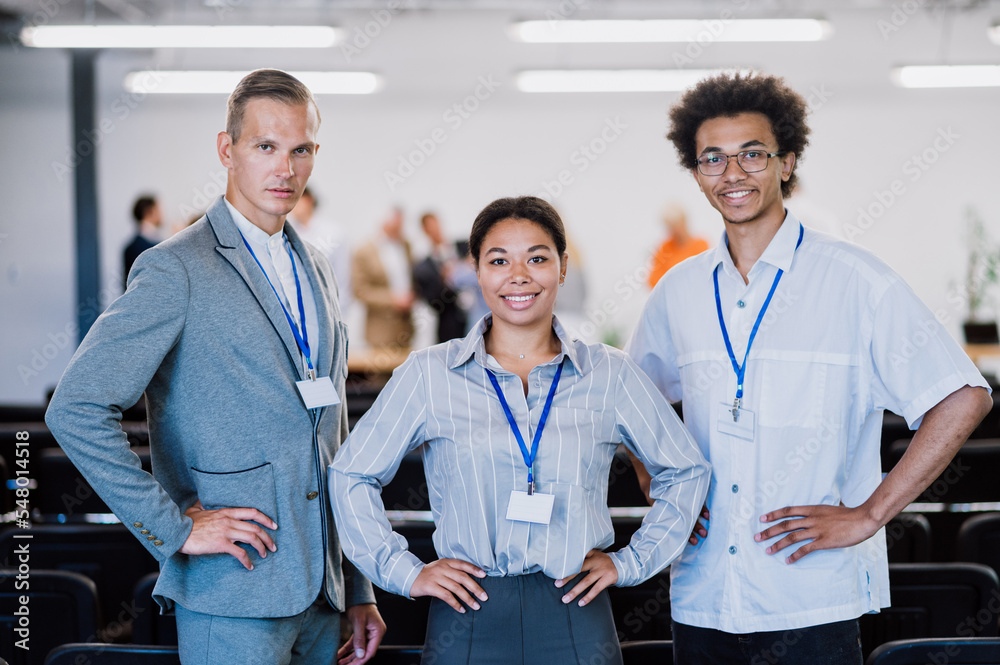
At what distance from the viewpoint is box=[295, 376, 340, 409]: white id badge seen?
69.5 inches

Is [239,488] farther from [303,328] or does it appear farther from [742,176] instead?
[742,176]

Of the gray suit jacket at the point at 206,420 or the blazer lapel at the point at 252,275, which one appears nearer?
the gray suit jacket at the point at 206,420

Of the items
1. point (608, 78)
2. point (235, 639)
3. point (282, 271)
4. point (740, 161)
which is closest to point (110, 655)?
point (235, 639)

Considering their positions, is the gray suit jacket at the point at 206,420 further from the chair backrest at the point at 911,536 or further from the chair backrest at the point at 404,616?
the chair backrest at the point at 911,536

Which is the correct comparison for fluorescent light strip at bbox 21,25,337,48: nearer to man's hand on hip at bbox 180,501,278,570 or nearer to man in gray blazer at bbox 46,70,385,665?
man in gray blazer at bbox 46,70,385,665

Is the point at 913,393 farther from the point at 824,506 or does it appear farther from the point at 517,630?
the point at 517,630

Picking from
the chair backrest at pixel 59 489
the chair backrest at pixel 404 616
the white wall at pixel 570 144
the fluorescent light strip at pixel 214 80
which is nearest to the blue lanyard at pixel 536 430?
the chair backrest at pixel 404 616

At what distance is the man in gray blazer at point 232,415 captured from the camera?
1605 millimetres

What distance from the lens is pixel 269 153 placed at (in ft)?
5.97

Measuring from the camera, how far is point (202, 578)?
1.72 metres

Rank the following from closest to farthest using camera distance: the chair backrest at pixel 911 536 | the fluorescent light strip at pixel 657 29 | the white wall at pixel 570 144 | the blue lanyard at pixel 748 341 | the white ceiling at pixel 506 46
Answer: the blue lanyard at pixel 748 341, the chair backrest at pixel 911 536, the fluorescent light strip at pixel 657 29, the white ceiling at pixel 506 46, the white wall at pixel 570 144

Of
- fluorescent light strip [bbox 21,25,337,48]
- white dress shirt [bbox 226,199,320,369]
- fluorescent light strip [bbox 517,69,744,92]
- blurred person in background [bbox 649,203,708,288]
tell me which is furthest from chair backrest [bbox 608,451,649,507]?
blurred person in background [bbox 649,203,708,288]

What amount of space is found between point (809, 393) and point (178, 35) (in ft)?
20.4

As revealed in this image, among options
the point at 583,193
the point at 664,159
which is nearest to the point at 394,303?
the point at 583,193
